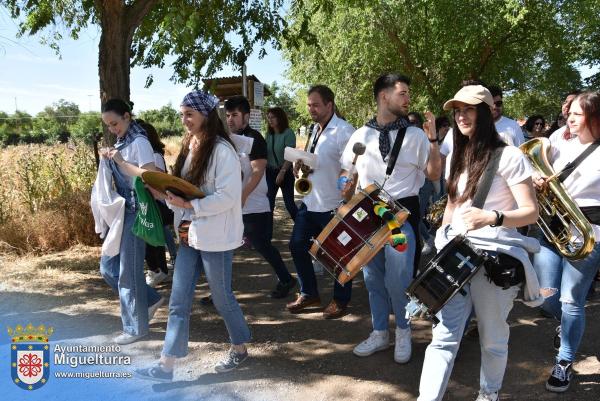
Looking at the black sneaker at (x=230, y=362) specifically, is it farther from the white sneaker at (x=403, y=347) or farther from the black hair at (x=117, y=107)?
the black hair at (x=117, y=107)

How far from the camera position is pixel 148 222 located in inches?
148

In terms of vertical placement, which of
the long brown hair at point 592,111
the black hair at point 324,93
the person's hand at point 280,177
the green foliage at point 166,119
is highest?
the green foliage at point 166,119

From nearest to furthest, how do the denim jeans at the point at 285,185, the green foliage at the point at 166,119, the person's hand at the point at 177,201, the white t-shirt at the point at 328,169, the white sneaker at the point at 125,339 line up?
the person's hand at the point at 177,201
the white sneaker at the point at 125,339
the white t-shirt at the point at 328,169
the denim jeans at the point at 285,185
the green foliage at the point at 166,119

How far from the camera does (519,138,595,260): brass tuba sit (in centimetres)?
314

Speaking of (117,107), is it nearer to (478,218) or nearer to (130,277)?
(130,277)

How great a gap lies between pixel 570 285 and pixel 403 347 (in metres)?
1.26

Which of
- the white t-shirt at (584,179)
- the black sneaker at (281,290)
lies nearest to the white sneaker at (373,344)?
the black sneaker at (281,290)

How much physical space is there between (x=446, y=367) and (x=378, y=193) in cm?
128

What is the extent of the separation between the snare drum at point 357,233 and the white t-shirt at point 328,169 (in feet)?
3.47

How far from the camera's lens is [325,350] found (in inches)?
161

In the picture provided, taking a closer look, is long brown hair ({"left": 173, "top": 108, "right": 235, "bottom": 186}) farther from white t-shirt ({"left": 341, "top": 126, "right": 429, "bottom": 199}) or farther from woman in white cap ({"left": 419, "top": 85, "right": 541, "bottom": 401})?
woman in white cap ({"left": 419, "top": 85, "right": 541, "bottom": 401})

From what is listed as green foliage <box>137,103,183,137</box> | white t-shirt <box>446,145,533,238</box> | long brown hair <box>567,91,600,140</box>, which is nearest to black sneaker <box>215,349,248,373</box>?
white t-shirt <box>446,145,533,238</box>

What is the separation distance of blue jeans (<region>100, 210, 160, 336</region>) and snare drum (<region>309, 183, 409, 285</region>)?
1553 millimetres

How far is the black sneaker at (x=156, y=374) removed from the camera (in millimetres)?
3456
